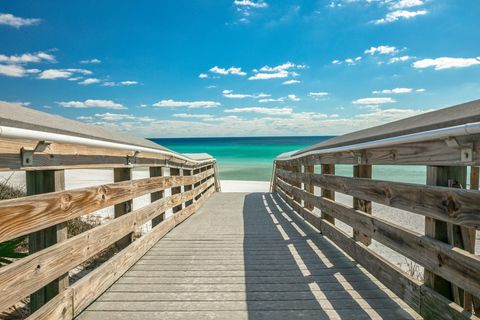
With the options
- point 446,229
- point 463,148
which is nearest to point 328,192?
point 446,229

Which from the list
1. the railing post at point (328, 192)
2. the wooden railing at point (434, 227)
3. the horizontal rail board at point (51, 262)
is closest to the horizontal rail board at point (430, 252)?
the wooden railing at point (434, 227)

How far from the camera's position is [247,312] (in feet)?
8.95

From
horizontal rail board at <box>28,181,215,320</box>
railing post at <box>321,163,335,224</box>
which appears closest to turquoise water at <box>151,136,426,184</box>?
railing post at <box>321,163,335,224</box>

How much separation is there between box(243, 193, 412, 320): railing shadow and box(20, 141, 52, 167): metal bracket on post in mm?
1696

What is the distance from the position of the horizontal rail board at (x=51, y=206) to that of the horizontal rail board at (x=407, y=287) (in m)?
2.21

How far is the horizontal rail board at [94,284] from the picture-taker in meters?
2.31

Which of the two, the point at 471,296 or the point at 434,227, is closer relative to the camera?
the point at 434,227

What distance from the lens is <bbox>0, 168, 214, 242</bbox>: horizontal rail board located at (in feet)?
6.14

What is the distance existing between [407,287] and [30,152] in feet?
8.26

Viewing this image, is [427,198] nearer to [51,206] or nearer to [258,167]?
[51,206]

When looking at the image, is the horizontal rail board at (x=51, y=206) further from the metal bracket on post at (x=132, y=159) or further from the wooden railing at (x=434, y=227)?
the wooden railing at (x=434, y=227)

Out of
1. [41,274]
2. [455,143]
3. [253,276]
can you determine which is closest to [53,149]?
[41,274]

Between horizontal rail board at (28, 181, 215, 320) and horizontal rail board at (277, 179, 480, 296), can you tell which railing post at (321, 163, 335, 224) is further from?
horizontal rail board at (28, 181, 215, 320)

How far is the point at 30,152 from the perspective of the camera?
2.07 metres
